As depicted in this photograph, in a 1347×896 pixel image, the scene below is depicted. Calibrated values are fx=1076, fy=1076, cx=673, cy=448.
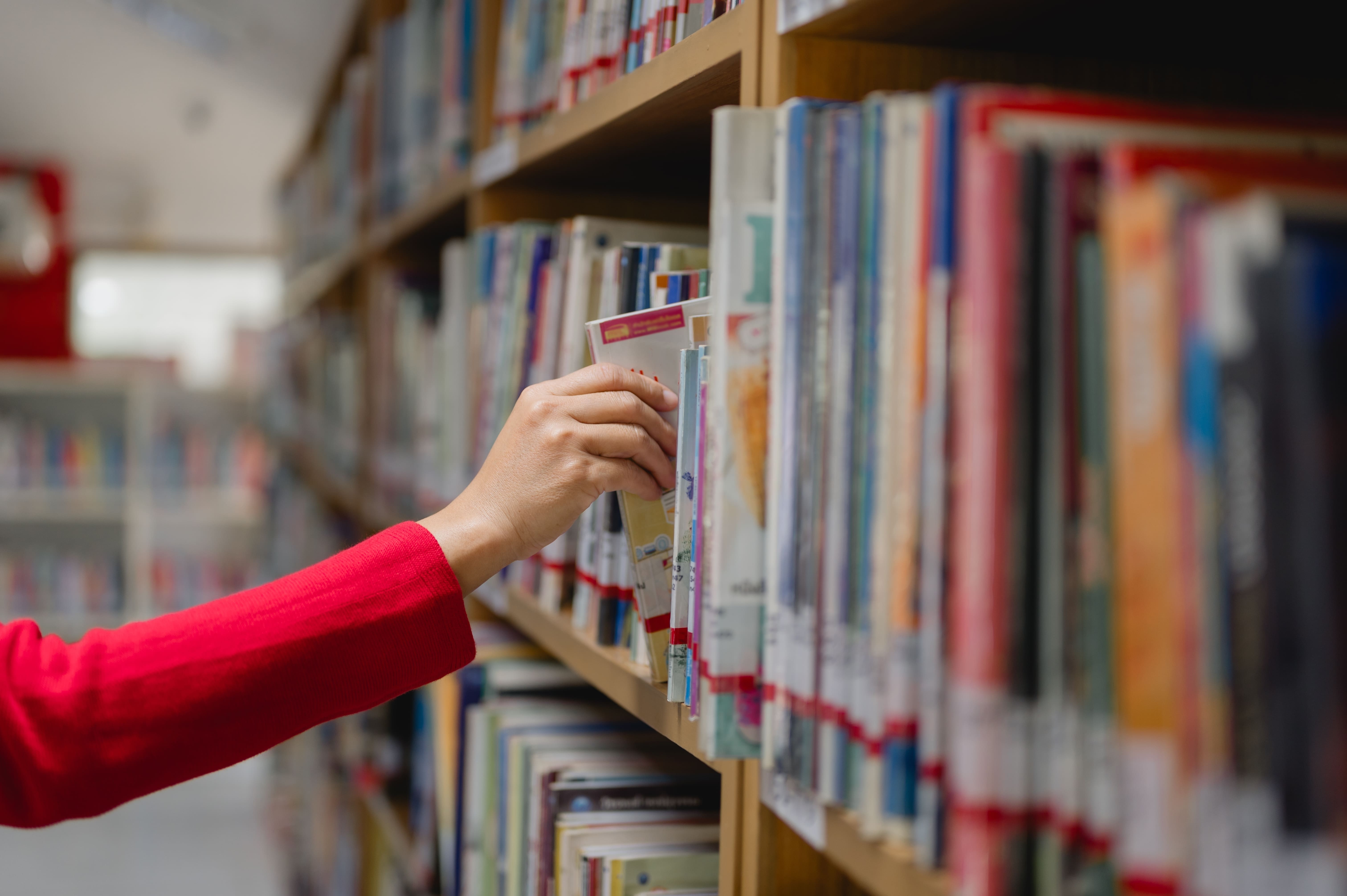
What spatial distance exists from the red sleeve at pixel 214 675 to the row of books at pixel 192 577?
408cm

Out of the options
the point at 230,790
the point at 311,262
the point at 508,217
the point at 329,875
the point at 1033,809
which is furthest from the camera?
the point at 230,790

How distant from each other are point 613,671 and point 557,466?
21cm

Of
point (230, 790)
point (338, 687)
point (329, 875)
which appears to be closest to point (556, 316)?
point (338, 687)

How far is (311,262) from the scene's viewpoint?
11.4 feet

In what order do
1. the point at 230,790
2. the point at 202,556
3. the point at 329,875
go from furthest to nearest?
the point at 202,556 < the point at 230,790 < the point at 329,875

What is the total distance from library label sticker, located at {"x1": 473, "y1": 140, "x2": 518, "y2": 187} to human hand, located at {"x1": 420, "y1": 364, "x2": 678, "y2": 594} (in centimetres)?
48

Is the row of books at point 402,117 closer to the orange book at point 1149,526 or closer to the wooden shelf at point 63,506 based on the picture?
the orange book at point 1149,526

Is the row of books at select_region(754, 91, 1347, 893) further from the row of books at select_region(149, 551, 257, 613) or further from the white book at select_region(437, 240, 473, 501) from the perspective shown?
the row of books at select_region(149, 551, 257, 613)

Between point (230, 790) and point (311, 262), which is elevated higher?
point (311, 262)

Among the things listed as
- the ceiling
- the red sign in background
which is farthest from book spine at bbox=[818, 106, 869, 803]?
the red sign in background

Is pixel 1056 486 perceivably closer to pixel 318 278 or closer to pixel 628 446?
pixel 628 446

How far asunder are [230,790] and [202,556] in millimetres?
1087

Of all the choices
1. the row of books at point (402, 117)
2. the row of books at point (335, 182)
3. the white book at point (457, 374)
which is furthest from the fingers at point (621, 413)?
the row of books at point (335, 182)

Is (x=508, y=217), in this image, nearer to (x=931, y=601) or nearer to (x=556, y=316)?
(x=556, y=316)
